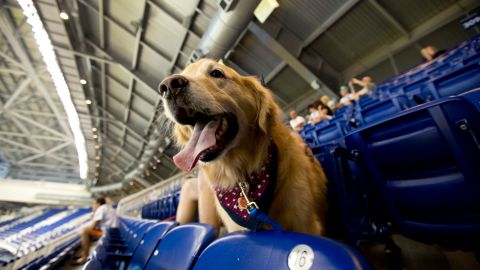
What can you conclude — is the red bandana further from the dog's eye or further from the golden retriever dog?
the dog's eye

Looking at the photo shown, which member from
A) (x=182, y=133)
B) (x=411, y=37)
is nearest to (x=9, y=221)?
(x=182, y=133)

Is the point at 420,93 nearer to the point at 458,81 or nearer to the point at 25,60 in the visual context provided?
the point at 458,81

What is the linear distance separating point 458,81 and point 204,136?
216 cm

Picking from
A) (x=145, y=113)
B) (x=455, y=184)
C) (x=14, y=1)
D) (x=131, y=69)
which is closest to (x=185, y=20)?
(x=131, y=69)

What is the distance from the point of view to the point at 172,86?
116cm

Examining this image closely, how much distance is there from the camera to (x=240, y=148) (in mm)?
1312

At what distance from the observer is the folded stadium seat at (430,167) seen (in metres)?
0.82

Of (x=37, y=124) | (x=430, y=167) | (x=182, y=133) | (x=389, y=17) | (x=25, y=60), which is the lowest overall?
(x=430, y=167)

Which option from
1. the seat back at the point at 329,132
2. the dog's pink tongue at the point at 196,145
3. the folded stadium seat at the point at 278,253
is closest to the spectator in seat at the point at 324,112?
the seat back at the point at 329,132

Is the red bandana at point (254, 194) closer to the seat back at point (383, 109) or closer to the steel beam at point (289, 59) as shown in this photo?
the seat back at point (383, 109)

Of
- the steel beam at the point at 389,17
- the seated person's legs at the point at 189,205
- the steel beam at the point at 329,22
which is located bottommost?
the seated person's legs at the point at 189,205

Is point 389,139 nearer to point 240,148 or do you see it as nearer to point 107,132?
point 240,148

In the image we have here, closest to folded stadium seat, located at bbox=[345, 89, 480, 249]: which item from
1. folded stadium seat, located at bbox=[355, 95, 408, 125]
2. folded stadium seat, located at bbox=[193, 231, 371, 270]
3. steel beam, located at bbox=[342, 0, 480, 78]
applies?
folded stadium seat, located at bbox=[193, 231, 371, 270]

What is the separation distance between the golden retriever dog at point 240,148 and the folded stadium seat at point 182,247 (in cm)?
19
